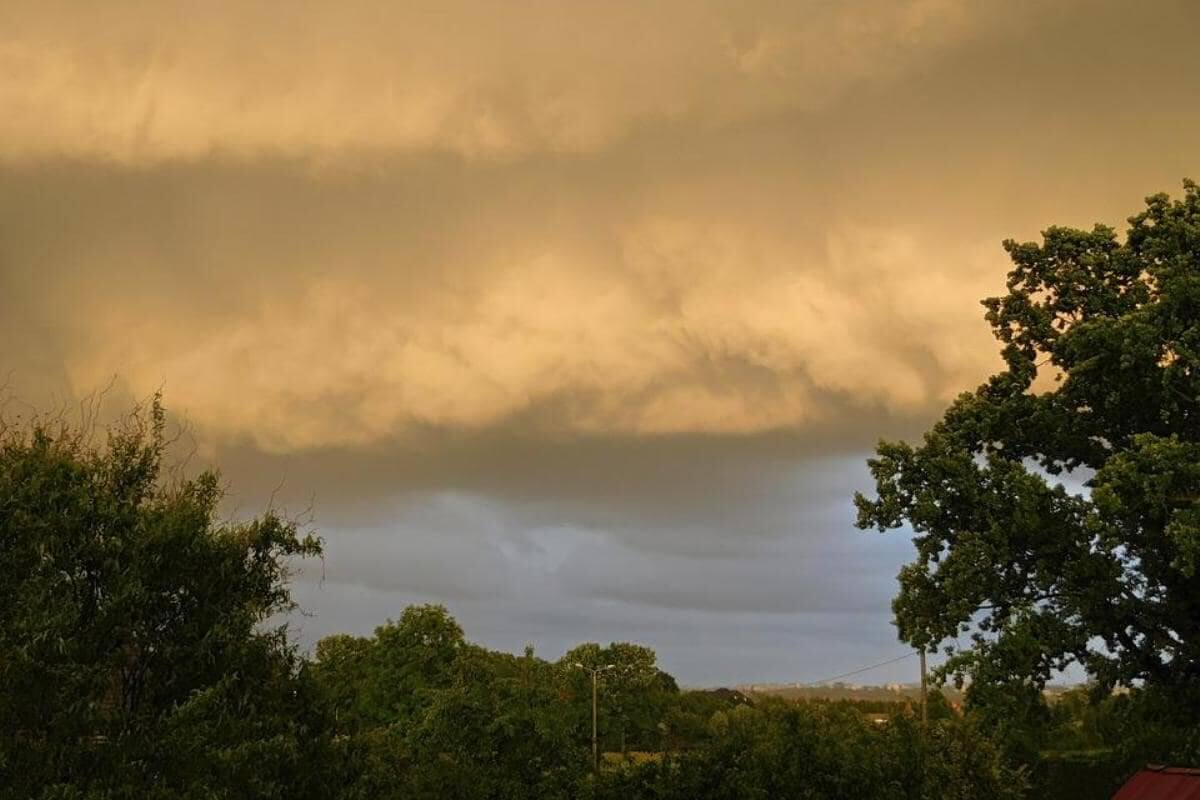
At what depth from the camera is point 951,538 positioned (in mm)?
34656

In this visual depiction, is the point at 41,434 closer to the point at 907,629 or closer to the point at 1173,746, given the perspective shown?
the point at 907,629

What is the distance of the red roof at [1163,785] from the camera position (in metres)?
24.6

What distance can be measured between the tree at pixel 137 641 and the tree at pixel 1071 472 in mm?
18788

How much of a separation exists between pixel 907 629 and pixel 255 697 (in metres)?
19.5

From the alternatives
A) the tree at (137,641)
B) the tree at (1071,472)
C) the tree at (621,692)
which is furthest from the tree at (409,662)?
the tree at (137,641)

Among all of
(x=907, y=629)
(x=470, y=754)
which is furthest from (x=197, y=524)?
(x=907, y=629)

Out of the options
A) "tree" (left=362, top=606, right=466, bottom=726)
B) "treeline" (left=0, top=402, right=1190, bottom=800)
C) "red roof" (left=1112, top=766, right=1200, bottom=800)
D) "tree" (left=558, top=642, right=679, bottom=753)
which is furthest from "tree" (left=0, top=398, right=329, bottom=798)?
"tree" (left=558, top=642, right=679, bottom=753)

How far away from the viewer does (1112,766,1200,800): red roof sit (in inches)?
969

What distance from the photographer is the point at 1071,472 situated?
36656 mm

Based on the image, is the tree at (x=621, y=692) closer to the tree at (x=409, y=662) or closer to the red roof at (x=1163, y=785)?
the tree at (x=409, y=662)

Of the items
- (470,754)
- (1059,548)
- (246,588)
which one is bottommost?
(470,754)

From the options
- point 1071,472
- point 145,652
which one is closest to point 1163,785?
point 1071,472

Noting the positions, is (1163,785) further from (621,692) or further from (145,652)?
(621,692)

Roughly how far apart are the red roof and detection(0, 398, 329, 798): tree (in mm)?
17493
